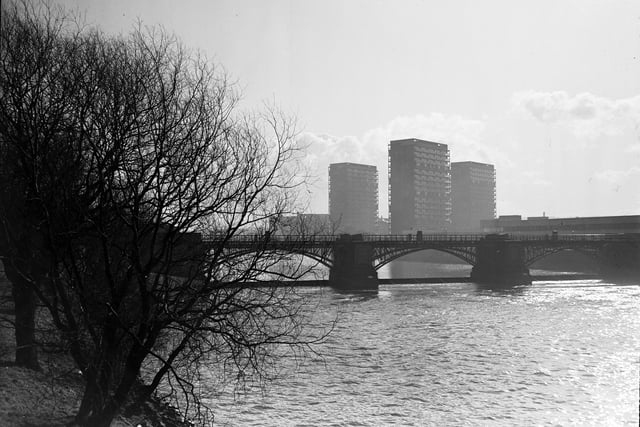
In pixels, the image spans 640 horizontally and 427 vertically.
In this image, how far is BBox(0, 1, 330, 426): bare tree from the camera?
1070 cm

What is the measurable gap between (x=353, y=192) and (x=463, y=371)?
28684 mm

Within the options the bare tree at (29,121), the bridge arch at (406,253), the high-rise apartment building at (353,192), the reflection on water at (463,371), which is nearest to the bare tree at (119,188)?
the bare tree at (29,121)

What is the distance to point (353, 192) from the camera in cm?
5456

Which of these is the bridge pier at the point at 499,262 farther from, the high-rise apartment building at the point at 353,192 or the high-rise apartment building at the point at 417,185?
the high-rise apartment building at the point at 353,192

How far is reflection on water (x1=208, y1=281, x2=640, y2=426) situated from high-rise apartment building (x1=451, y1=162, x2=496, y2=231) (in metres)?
59.8

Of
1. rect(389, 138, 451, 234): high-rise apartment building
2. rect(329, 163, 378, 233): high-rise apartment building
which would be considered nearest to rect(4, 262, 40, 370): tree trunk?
rect(329, 163, 378, 233): high-rise apartment building

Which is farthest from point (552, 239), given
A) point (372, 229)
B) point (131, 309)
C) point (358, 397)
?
point (131, 309)

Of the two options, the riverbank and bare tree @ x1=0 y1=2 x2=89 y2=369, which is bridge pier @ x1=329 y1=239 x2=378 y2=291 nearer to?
the riverbank

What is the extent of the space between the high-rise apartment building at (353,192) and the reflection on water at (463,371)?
9.64 meters

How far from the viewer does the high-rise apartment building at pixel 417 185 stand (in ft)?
314

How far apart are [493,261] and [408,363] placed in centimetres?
5311

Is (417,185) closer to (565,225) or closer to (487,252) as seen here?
(487,252)

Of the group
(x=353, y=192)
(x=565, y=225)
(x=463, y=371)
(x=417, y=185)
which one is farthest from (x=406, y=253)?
(x=463, y=371)

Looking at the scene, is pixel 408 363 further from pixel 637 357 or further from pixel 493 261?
pixel 493 261
